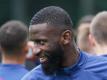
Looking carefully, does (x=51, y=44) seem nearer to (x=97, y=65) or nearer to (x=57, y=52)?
(x=57, y=52)

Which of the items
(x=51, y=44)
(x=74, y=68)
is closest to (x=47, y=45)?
(x=51, y=44)

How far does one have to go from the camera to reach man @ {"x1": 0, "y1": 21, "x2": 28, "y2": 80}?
618cm

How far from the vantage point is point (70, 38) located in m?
4.71

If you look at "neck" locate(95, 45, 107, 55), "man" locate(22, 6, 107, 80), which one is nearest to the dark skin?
"man" locate(22, 6, 107, 80)

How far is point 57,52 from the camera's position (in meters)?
4.61

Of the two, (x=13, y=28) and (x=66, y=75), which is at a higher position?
(x=13, y=28)

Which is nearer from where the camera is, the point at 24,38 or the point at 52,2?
the point at 24,38

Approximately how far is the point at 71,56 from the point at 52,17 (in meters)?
0.36

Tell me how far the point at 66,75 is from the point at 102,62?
1.18ft

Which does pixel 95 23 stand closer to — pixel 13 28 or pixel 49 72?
pixel 13 28

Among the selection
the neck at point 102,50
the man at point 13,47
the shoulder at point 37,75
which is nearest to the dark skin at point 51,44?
the shoulder at point 37,75

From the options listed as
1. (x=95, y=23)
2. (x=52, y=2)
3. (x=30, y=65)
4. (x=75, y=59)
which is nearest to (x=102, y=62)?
(x=75, y=59)

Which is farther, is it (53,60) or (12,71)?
(12,71)

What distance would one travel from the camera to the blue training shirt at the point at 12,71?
6008 millimetres
